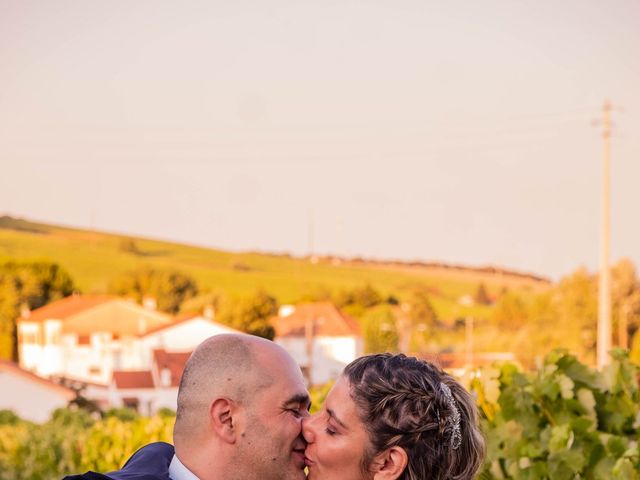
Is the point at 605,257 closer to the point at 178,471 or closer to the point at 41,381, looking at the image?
the point at 178,471

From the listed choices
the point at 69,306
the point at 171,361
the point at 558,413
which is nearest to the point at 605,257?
the point at 558,413

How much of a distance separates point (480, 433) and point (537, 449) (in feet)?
5.04

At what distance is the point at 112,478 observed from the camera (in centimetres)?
335

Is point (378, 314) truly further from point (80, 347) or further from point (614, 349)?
point (614, 349)

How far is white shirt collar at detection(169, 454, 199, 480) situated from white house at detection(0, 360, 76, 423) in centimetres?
7848

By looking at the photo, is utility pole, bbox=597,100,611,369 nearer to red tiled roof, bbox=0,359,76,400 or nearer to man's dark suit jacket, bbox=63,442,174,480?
man's dark suit jacket, bbox=63,442,174,480

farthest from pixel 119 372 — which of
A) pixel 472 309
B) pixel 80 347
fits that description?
pixel 472 309

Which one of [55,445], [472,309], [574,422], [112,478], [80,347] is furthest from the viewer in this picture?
[80,347]

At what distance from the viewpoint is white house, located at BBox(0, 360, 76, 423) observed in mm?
80438

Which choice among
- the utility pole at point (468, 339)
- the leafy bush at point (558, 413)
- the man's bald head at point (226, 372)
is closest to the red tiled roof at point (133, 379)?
the utility pole at point (468, 339)

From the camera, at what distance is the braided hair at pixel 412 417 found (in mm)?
3289

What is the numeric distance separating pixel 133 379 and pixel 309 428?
9061cm

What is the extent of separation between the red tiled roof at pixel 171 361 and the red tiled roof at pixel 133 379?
140 inches

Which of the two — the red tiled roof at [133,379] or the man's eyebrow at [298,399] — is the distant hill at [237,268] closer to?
the red tiled roof at [133,379]
